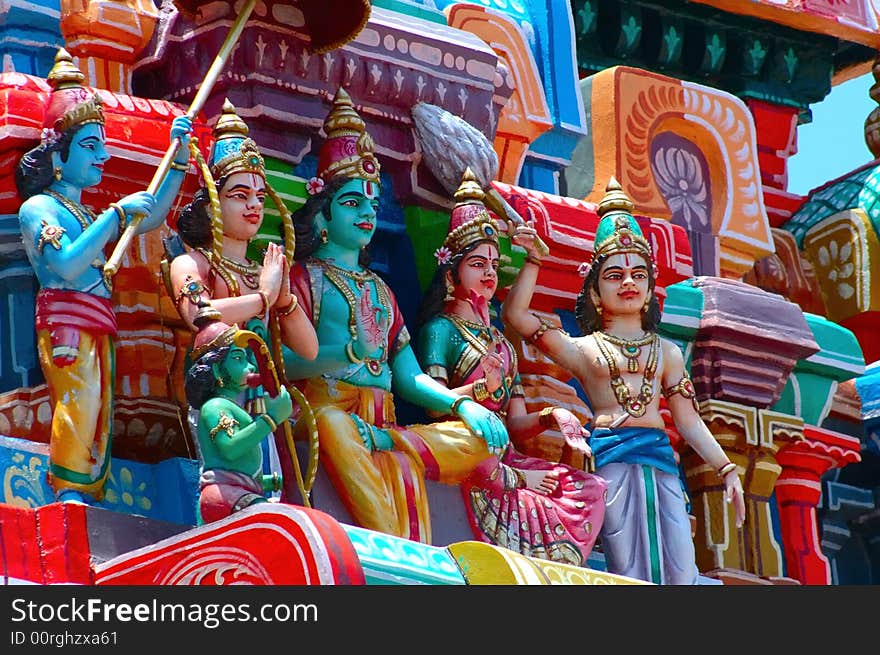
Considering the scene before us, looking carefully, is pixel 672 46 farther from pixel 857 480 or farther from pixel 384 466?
pixel 384 466

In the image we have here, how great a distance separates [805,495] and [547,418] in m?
2.33

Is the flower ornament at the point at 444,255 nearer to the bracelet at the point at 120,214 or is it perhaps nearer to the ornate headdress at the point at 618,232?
the ornate headdress at the point at 618,232

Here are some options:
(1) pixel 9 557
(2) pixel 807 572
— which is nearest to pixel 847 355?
(2) pixel 807 572

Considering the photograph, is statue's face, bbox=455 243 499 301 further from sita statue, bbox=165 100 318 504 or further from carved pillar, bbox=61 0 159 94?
carved pillar, bbox=61 0 159 94

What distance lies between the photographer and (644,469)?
35.9 ft

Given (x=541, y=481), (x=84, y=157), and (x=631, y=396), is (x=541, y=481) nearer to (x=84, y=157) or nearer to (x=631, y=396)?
(x=631, y=396)

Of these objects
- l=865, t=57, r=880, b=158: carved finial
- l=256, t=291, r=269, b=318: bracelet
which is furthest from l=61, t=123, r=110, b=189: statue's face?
l=865, t=57, r=880, b=158: carved finial

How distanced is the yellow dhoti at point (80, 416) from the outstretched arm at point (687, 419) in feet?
8.24

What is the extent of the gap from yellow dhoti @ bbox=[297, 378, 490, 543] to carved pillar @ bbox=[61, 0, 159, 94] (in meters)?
1.61

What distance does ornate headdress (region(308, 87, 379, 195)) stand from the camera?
411 inches

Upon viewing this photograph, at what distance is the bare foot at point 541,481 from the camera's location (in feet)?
34.7

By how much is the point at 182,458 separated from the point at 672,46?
552 centimetres

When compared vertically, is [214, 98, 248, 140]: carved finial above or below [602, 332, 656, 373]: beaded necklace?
above

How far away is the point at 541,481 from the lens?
10602 mm
